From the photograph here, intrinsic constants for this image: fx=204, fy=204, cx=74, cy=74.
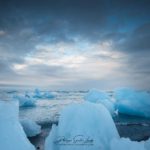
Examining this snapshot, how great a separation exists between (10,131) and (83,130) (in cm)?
221

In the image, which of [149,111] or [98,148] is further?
[149,111]

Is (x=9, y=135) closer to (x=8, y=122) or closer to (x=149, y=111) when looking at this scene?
(x=8, y=122)

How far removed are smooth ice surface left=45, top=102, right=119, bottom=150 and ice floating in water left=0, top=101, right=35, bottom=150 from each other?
0.95m

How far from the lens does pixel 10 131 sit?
18.2ft

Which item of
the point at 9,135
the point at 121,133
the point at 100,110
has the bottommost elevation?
the point at 121,133

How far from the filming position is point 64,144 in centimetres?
607

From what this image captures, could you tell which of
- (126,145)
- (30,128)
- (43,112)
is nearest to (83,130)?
(126,145)

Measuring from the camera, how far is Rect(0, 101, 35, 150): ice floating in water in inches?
205

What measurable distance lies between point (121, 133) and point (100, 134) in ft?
17.0

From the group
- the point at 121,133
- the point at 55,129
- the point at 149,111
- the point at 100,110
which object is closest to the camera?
the point at 55,129

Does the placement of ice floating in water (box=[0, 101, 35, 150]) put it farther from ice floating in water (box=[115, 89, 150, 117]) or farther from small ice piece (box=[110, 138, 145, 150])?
ice floating in water (box=[115, 89, 150, 117])

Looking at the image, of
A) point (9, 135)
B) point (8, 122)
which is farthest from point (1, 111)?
point (9, 135)

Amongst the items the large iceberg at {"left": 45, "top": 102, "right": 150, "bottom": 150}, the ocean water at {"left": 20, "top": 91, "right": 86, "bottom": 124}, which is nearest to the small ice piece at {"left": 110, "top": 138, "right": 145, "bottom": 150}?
the large iceberg at {"left": 45, "top": 102, "right": 150, "bottom": 150}

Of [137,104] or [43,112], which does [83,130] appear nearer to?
[137,104]
